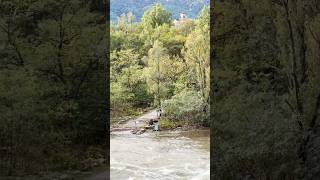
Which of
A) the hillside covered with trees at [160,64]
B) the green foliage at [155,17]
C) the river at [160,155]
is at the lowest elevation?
the river at [160,155]

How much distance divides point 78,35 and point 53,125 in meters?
0.93

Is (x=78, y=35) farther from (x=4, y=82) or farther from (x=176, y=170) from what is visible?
(x=176, y=170)

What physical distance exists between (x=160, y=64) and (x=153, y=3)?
0.78 meters

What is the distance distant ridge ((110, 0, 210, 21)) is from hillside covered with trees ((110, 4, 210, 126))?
0.07 meters

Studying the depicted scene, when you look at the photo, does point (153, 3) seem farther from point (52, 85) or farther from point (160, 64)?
point (52, 85)

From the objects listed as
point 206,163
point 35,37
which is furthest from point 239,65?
point 35,37

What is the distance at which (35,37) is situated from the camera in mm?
4914

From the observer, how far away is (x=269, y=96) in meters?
5.23

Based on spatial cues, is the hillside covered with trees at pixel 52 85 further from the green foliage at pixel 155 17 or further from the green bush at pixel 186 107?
the green bush at pixel 186 107

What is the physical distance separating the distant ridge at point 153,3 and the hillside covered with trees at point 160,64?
7 centimetres

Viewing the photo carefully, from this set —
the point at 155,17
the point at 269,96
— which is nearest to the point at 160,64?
the point at 155,17

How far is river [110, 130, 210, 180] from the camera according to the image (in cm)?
566

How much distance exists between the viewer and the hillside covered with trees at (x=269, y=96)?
17.1ft

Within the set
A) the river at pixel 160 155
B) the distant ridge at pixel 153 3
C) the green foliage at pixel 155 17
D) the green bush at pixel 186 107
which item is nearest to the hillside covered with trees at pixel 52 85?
the river at pixel 160 155
